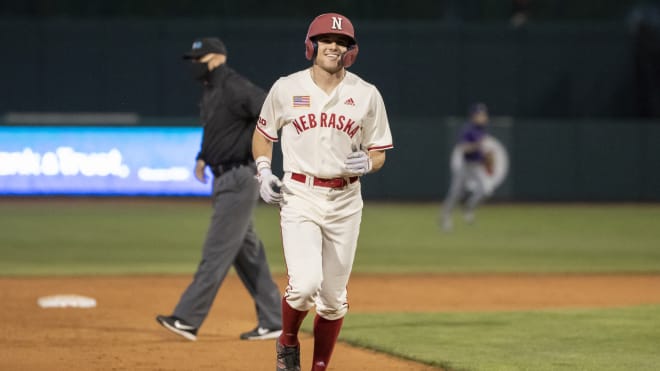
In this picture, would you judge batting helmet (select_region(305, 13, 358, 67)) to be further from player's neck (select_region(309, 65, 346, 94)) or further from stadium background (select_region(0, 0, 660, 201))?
stadium background (select_region(0, 0, 660, 201))

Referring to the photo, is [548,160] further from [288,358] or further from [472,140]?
[288,358]

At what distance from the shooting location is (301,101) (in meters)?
6.25

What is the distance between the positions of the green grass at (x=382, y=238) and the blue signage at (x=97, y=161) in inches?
14.5

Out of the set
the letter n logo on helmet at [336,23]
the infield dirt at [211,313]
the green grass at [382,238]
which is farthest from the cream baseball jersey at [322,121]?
the green grass at [382,238]

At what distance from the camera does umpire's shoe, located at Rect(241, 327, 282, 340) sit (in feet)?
28.0

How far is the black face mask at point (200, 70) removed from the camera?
8.41 m

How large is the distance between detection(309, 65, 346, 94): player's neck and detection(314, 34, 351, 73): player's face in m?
0.03

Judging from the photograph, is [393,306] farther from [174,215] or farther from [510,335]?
[174,215]

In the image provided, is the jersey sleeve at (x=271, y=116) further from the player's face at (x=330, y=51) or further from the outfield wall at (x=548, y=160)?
the outfield wall at (x=548, y=160)

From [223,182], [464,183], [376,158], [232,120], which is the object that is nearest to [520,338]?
[223,182]

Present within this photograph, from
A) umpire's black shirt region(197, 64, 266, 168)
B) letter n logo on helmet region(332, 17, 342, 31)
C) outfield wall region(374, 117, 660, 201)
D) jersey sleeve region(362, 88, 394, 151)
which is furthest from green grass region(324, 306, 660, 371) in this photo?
outfield wall region(374, 117, 660, 201)

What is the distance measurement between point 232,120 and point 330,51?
6.98 feet

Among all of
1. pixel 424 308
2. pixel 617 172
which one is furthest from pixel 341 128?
pixel 617 172

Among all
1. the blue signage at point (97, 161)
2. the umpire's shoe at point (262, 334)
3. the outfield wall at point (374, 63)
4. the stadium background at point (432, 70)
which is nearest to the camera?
the umpire's shoe at point (262, 334)
